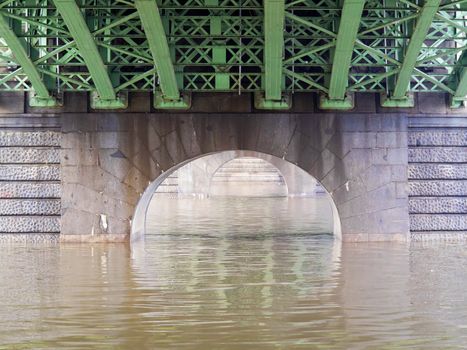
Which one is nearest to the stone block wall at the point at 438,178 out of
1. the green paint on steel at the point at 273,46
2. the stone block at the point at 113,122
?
the green paint on steel at the point at 273,46

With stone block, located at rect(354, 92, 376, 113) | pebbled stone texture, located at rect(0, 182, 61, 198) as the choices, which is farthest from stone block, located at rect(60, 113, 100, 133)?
stone block, located at rect(354, 92, 376, 113)

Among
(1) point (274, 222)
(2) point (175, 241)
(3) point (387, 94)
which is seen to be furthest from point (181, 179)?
(3) point (387, 94)

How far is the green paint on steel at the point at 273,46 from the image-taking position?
1148 centimetres

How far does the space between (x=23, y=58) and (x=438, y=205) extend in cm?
949

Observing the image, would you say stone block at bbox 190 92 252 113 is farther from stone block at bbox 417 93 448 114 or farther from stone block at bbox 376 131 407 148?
stone block at bbox 417 93 448 114

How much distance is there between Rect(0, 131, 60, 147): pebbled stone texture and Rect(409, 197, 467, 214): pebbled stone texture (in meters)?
8.23

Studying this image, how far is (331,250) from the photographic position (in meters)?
15.0

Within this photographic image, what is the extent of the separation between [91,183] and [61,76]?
266 cm

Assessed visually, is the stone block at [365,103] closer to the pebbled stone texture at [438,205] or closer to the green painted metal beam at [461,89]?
the green painted metal beam at [461,89]

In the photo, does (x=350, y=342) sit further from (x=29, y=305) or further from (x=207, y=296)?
(x=29, y=305)

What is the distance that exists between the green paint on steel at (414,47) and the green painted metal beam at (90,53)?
5750 millimetres

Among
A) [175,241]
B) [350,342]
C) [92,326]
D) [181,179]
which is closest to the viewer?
[350,342]

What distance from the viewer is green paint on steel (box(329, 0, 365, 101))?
38.4 feet

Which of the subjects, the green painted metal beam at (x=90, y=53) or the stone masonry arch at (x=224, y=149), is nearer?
the green painted metal beam at (x=90, y=53)
